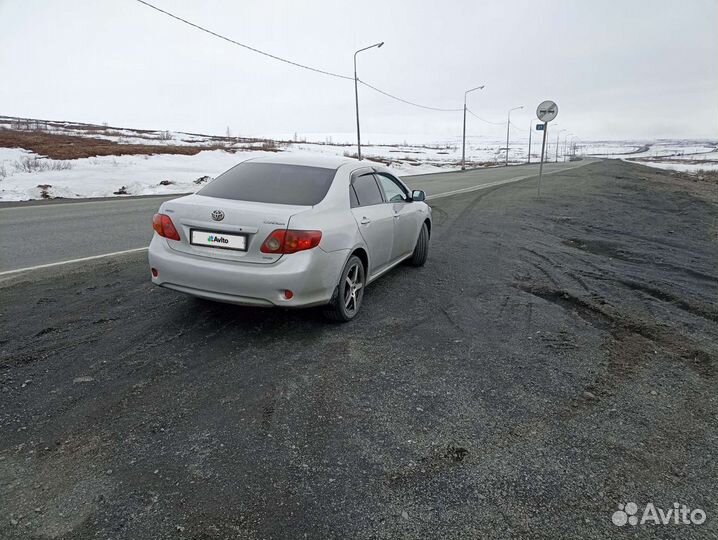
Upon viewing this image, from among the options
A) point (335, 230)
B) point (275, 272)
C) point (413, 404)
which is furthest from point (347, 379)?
point (335, 230)

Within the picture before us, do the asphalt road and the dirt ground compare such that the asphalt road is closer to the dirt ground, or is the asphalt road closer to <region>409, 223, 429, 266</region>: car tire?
the dirt ground

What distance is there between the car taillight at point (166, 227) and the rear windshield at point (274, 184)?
48cm

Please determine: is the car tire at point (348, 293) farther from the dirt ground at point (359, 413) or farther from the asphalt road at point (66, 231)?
the asphalt road at point (66, 231)

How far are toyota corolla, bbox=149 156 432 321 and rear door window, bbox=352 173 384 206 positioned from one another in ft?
0.06

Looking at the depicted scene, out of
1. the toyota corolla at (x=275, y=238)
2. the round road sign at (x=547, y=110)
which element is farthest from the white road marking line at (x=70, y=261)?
the round road sign at (x=547, y=110)

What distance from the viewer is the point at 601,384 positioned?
11.5 ft

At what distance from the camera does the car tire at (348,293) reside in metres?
4.40

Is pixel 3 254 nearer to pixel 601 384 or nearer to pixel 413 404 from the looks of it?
pixel 413 404

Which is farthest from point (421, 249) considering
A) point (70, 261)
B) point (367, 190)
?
point (70, 261)

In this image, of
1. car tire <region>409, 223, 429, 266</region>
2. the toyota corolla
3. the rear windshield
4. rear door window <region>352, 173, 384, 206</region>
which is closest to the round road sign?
car tire <region>409, 223, 429, 266</region>

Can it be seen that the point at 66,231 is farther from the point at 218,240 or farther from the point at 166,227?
the point at 218,240

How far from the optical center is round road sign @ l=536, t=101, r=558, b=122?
16000mm

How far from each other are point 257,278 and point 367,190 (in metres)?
1.89

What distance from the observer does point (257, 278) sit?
12.9 ft
